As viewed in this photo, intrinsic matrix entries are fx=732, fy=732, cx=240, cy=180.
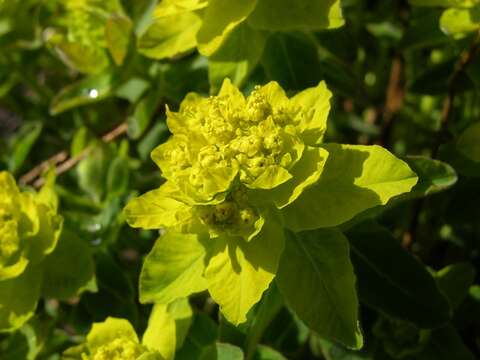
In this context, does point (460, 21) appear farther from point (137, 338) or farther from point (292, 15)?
point (137, 338)

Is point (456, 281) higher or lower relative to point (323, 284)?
lower

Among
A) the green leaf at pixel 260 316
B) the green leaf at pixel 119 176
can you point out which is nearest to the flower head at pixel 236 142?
the green leaf at pixel 260 316

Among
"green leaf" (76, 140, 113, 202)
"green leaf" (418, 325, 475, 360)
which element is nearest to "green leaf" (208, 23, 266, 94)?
"green leaf" (76, 140, 113, 202)

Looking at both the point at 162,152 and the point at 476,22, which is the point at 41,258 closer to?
the point at 162,152

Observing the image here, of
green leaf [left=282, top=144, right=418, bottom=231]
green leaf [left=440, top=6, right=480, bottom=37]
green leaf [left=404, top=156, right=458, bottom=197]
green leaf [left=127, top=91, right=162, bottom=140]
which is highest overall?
green leaf [left=440, top=6, right=480, bottom=37]

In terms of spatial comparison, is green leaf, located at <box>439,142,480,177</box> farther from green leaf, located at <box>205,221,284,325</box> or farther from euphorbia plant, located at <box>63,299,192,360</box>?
euphorbia plant, located at <box>63,299,192,360</box>

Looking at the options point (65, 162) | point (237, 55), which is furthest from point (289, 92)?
point (65, 162)
